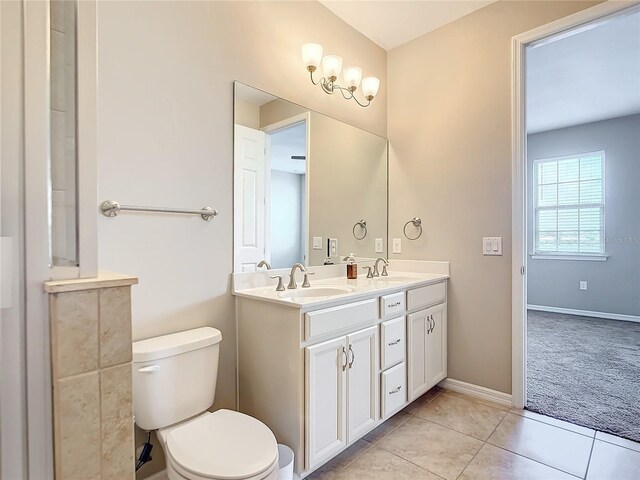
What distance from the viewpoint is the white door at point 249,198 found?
1.85 m

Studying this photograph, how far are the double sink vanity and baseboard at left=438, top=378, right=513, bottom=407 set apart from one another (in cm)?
40

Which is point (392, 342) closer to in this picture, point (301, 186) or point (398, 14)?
point (301, 186)

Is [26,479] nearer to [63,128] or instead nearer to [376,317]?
[63,128]

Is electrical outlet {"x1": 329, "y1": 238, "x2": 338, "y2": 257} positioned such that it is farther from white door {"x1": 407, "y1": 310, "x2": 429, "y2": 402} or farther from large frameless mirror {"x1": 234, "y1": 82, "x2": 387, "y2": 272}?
white door {"x1": 407, "y1": 310, "x2": 429, "y2": 402}

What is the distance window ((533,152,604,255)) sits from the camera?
4637 millimetres

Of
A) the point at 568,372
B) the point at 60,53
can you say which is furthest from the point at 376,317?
the point at 568,372

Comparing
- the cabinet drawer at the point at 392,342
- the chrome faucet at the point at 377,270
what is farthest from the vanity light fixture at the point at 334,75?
the cabinet drawer at the point at 392,342

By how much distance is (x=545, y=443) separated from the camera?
1.87 metres

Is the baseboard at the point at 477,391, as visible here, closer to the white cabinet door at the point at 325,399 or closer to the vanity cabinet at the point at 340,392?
the vanity cabinet at the point at 340,392

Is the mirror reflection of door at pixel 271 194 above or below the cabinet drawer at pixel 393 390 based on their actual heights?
above

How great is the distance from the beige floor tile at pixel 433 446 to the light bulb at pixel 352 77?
2163mm

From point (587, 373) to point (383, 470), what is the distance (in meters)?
2.14

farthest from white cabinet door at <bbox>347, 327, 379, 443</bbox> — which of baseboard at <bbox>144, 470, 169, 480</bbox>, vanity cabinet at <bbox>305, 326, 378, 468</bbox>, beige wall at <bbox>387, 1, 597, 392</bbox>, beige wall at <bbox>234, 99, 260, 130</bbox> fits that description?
beige wall at <bbox>234, 99, 260, 130</bbox>

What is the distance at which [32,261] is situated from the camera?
25.7 inches
